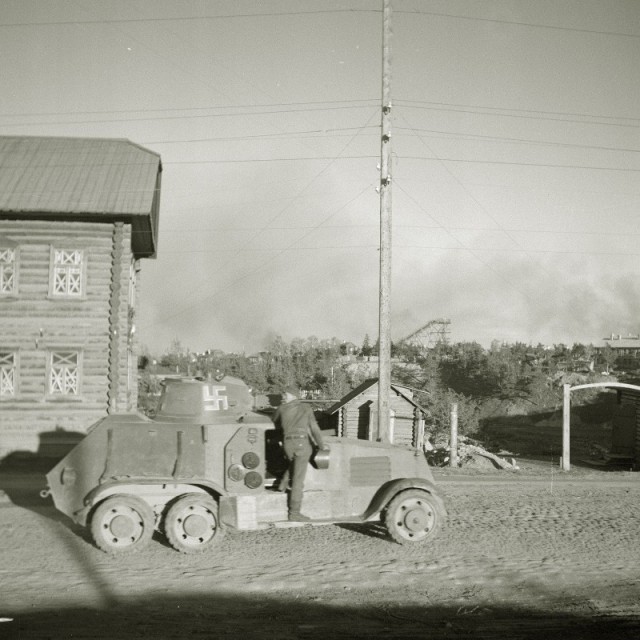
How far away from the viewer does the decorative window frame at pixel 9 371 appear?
18344 millimetres

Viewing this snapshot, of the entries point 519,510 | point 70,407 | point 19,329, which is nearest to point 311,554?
point 519,510

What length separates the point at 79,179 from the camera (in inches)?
770

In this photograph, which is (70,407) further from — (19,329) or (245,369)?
(245,369)

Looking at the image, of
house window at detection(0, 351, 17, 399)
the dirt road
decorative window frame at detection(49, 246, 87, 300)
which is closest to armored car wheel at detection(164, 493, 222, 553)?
the dirt road

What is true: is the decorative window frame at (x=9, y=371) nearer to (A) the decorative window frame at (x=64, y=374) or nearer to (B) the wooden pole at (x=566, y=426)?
(A) the decorative window frame at (x=64, y=374)

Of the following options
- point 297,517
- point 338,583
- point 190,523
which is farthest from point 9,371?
point 338,583

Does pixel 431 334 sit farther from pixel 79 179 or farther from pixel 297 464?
pixel 297 464

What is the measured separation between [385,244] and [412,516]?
830 cm

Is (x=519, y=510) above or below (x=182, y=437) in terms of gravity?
below

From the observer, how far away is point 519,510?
10891mm

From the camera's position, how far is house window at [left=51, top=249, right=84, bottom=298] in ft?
61.6

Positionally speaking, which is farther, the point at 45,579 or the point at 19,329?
the point at 19,329

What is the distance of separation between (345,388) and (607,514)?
1377 inches

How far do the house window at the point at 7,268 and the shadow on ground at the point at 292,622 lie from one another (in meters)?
14.7
